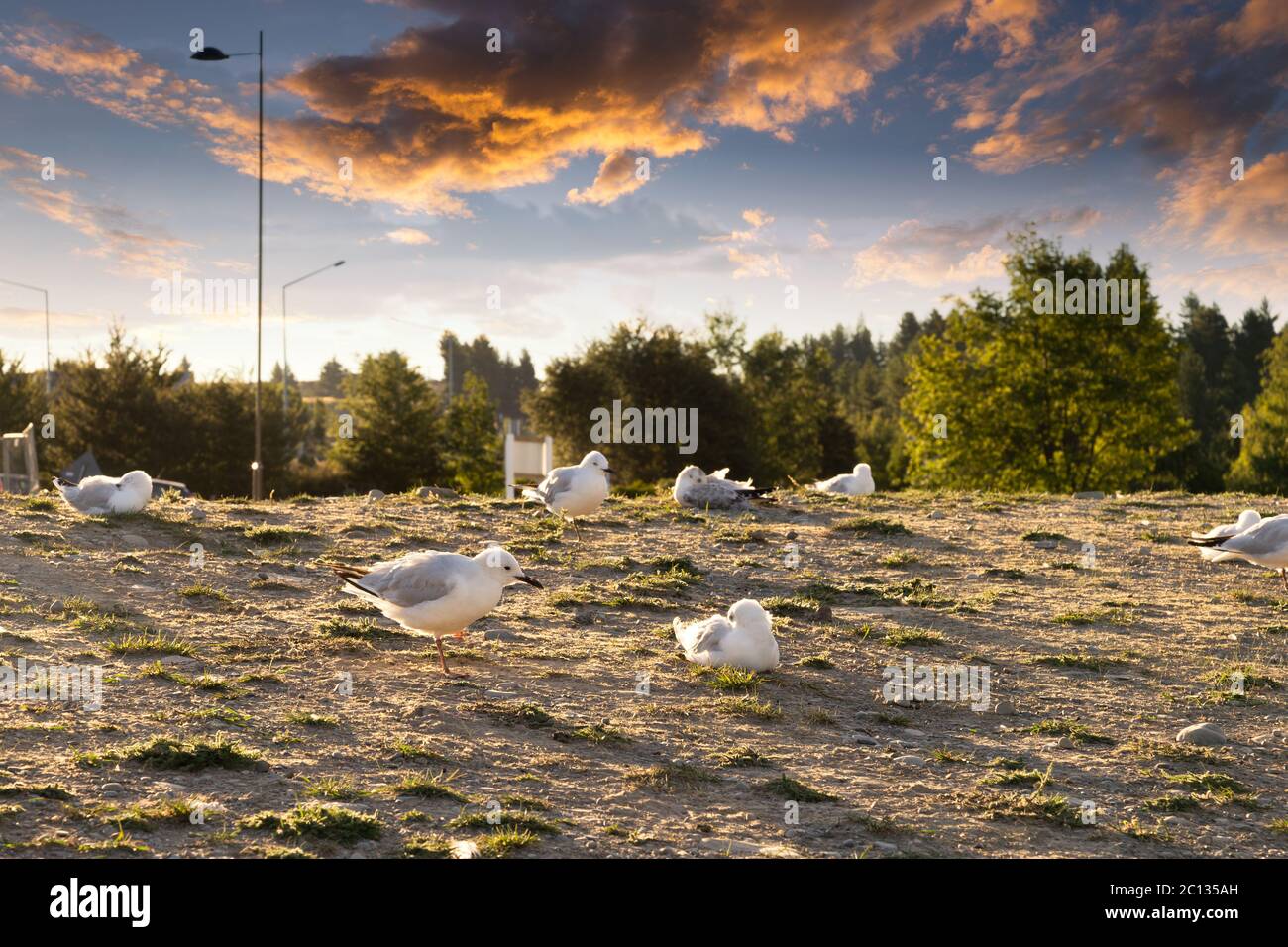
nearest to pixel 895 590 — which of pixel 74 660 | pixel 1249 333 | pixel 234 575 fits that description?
pixel 234 575

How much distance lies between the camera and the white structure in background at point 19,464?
89.7 ft

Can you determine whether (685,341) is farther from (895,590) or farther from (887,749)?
(887,749)

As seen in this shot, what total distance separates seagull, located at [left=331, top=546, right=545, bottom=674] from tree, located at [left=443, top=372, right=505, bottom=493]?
168ft

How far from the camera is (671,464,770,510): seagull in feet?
61.7

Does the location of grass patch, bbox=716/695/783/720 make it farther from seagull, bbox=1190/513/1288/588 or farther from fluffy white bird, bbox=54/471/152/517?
fluffy white bird, bbox=54/471/152/517

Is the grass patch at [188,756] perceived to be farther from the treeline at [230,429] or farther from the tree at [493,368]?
the tree at [493,368]

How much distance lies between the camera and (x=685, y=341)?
57.7 meters

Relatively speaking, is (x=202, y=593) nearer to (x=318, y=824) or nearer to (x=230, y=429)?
(x=318, y=824)

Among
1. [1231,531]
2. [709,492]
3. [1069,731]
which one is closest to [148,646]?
[1069,731]

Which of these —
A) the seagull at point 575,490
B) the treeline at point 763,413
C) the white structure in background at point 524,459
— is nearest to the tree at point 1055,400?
the treeline at point 763,413

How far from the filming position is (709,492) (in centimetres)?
1888

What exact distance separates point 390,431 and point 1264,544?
52.6 meters

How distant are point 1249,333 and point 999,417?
5864 centimetres

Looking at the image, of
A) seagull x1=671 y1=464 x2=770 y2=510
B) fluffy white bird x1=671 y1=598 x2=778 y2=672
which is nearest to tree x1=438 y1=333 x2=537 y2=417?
seagull x1=671 y1=464 x2=770 y2=510
